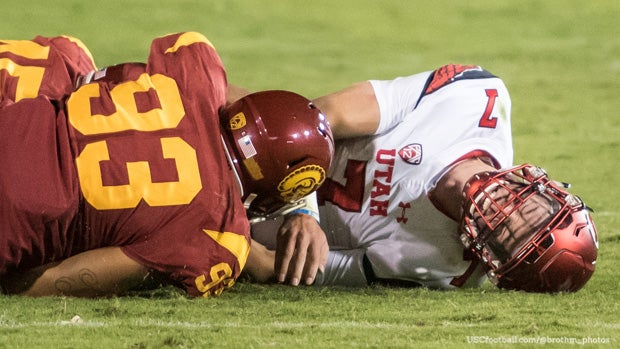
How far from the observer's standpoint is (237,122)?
13.0 ft

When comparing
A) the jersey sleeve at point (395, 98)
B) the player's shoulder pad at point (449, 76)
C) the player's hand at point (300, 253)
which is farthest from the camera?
the player's shoulder pad at point (449, 76)

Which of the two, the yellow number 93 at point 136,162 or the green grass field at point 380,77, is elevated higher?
the yellow number 93 at point 136,162

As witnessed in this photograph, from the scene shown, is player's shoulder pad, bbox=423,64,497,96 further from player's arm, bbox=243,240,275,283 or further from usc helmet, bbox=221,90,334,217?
player's arm, bbox=243,240,275,283

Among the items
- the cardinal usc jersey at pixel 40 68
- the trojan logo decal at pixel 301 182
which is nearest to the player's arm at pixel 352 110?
the trojan logo decal at pixel 301 182

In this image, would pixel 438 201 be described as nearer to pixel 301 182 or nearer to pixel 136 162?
pixel 301 182

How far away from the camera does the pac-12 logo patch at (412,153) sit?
14.8 ft

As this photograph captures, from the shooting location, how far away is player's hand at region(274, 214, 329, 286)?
162 inches

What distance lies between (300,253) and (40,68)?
128 cm

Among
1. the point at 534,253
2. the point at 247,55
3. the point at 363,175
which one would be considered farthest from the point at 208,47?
the point at 247,55

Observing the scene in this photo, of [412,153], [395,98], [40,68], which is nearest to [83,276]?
[40,68]

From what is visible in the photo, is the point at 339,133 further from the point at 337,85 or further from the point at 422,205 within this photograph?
the point at 337,85

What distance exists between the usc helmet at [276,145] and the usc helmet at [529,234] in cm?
55

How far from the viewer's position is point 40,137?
12.4 ft

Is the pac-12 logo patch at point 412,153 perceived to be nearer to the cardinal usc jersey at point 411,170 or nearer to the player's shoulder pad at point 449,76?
the cardinal usc jersey at point 411,170
